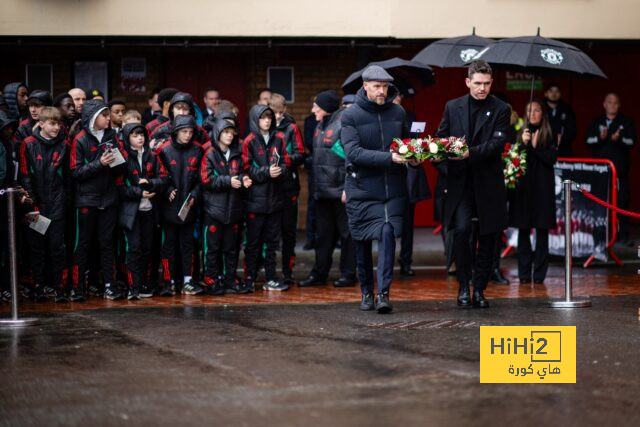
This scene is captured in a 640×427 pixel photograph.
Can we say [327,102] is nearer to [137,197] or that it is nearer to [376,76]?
[137,197]

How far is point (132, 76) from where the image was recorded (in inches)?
817

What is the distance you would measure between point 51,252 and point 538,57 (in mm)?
5340

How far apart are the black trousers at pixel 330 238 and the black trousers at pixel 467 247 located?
2.41m

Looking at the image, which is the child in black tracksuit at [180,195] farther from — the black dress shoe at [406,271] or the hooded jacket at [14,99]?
the black dress shoe at [406,271]

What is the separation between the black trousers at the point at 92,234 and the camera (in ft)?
42.8

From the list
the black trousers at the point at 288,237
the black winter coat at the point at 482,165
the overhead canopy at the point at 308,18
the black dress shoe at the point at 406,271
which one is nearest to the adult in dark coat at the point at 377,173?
the black winter coat at the point at 482,165

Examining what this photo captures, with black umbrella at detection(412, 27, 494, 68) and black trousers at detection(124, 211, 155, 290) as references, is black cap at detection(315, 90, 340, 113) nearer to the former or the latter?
black umbrella at detection(412, 27, 494, 68)

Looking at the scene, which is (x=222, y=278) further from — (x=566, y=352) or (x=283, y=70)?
(x=283, y=70)

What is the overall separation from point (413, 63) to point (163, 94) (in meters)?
2.95

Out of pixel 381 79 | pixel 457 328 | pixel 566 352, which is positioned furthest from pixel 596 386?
pixel 381 79

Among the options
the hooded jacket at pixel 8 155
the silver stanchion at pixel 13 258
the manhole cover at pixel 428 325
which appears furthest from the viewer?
the hooded jacket at pixel 8 155

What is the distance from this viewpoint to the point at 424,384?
8297 mm

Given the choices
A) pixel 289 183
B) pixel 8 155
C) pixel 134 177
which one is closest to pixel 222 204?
pixel 134 177

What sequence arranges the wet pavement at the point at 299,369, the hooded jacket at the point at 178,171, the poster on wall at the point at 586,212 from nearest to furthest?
the wet pavement at the point at 299,369
the hooded jacket at the point at 178,171
the poster on wall at the point at 586,212
